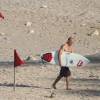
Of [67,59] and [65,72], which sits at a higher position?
[67,59]

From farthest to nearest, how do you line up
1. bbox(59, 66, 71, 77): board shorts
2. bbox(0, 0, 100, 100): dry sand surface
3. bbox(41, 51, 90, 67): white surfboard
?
bbox(0, 0, 100, 100): dry sand surface, bbox(59, 66, 71, 77): board shorts, bbox(41, 51, 90, 67): white surfboard

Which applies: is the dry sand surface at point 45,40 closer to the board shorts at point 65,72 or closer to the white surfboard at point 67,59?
the board shorts at point 65,72

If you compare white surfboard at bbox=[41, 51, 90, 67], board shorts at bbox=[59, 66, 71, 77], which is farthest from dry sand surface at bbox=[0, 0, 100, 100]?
white surfboard at bbox=[41, 51, 90, 67]

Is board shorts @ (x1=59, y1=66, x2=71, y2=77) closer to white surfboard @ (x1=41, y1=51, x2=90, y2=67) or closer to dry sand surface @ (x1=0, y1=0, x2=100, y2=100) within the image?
white surfboard @ (x1=41, y1=51, x2=90, y2=67)

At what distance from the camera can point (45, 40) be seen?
26688 mm

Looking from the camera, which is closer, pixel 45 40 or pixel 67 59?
pixel 67 59

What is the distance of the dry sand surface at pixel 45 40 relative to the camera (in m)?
16.9

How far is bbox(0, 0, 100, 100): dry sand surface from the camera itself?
55.5 ft

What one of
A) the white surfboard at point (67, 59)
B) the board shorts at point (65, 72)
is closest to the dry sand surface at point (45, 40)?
the board shorts at point (65, 72)

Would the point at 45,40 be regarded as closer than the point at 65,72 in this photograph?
No

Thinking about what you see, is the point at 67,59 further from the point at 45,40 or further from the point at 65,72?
the point at 45,40

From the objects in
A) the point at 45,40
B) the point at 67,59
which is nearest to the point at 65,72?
the point at 67,59

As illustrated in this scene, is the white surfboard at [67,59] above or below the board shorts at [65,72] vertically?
above

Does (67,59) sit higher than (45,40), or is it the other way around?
(67,59)
